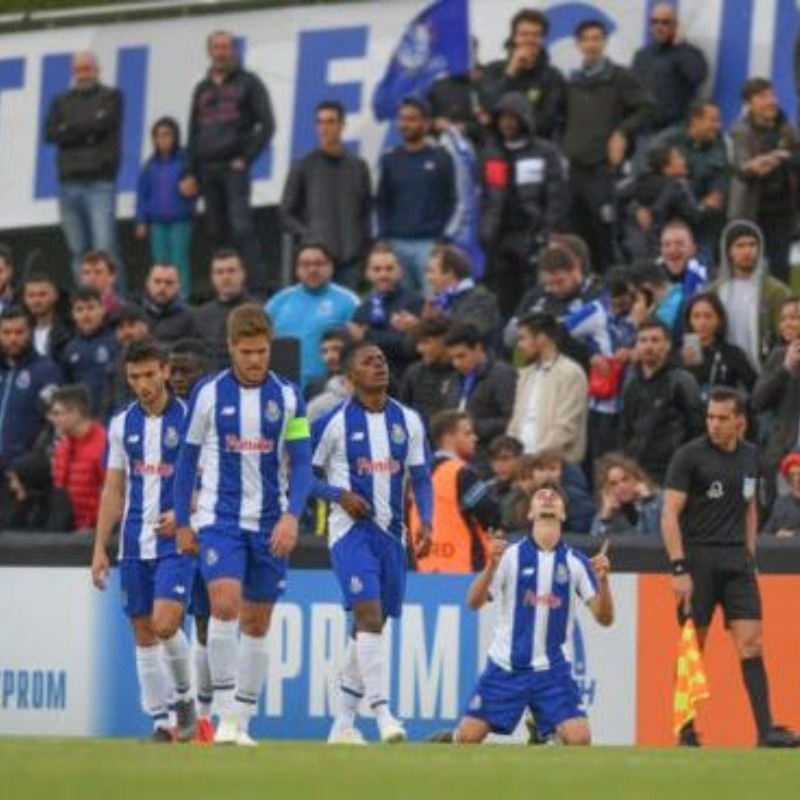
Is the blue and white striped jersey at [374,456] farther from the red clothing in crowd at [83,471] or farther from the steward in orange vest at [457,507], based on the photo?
the red clothing in crowd at [83,471]

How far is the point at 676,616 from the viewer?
21.0 metres

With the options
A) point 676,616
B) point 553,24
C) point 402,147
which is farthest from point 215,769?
point 553,24

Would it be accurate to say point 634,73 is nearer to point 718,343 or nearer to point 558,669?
point 718,343

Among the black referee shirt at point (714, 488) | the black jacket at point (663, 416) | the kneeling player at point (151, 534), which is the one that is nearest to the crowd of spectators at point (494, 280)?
the black jacket at point (663, 416)

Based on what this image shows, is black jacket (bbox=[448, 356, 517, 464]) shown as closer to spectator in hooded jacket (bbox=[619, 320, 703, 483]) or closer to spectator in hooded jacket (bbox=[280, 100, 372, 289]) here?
spectator in hooded jacket (bbox=[619, 320, 703, 483])

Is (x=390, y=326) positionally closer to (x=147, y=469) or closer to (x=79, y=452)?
(x=79, y=452)

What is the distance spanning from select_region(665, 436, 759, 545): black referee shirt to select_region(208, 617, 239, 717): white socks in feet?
9.98

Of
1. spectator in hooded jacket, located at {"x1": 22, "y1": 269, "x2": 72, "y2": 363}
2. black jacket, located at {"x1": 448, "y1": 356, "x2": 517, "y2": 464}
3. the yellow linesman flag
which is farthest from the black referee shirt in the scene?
spectator in hooded jacket, located at {"x1": 22, "y1": 269, "x2": 72, "y2": 363}

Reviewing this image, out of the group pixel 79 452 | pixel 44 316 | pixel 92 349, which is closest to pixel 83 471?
pixel 79 452

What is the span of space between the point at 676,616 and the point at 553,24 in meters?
7.75

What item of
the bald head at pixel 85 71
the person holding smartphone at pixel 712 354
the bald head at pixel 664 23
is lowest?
the person holding smartphone at pixel 712 354

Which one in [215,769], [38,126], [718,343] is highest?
[38,126]

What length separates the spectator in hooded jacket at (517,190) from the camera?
83.1 feet

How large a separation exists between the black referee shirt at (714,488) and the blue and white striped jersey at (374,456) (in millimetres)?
1605
